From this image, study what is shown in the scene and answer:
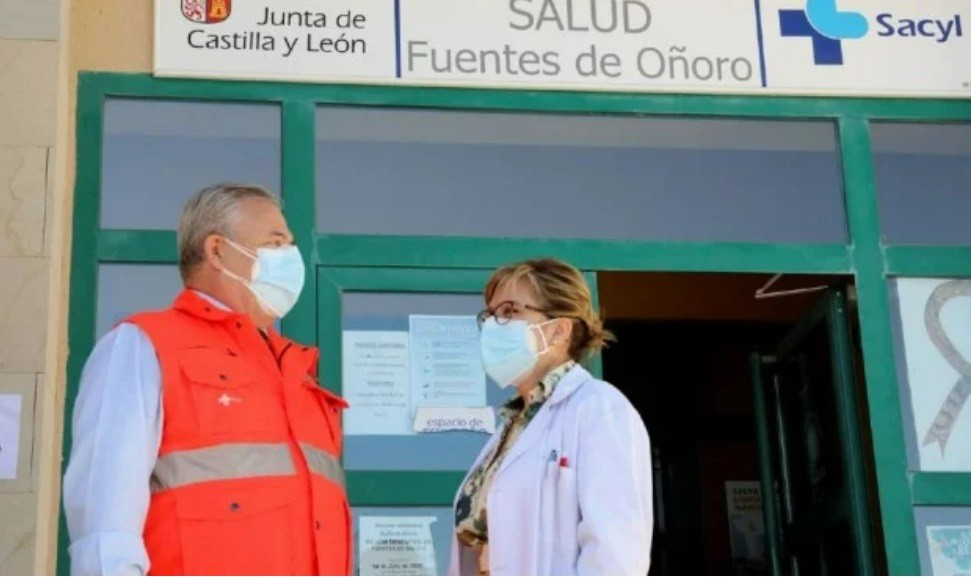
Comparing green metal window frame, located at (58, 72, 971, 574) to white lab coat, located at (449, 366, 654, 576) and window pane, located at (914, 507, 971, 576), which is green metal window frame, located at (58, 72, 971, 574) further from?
white lab coat, located at (449, 366, 654, 576)

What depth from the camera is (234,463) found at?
12.8ft

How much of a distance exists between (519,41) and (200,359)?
269 centimetres

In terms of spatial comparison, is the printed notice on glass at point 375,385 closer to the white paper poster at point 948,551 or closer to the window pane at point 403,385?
the window pane at point 403,385

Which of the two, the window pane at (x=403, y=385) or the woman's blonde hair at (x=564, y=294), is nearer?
the woman's blonde hair at (x=564, y=294)

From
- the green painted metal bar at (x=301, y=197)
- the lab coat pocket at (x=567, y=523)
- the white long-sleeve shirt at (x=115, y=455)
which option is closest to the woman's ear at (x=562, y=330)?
the lab coat pocket at (x=567, y=523)

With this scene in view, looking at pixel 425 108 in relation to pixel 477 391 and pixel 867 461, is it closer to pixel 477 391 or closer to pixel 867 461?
pixel 477 391

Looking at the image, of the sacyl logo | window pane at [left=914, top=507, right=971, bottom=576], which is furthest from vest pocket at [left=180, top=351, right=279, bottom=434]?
the sacyl logo

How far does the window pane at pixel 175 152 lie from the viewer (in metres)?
5.97

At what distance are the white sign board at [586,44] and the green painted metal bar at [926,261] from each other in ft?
1.98

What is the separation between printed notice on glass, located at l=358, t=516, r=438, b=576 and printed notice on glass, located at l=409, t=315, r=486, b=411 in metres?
0.40

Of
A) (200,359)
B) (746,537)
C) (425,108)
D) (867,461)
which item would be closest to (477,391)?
(425,108)

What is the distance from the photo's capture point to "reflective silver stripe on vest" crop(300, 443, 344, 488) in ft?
13.3

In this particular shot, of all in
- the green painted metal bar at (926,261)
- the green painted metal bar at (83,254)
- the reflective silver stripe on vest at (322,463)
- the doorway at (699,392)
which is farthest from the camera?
the doorway at (699,392)

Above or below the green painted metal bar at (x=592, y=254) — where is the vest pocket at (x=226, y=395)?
below
